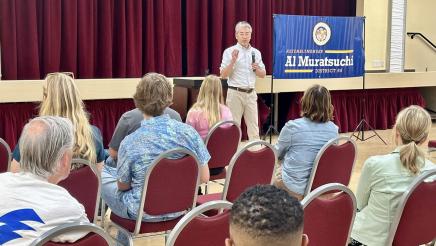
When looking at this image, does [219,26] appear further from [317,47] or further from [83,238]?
[83,238]

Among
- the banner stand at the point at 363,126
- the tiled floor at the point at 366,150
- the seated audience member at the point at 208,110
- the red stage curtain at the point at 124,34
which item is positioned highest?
the red stage curtain at the point at 124,34

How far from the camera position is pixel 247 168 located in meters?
2.99

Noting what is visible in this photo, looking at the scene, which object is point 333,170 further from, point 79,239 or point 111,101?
point 111,101

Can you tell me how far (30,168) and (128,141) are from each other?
0.93 m

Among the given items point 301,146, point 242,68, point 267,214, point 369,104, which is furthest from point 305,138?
point 369,104

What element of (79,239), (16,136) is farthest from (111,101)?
(79,239)

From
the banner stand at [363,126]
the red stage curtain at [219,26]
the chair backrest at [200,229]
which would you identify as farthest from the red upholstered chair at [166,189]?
the banner stand at [363,126]

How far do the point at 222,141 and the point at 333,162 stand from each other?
90 centimetres

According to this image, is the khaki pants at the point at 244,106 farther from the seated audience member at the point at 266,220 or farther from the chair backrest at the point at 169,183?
the seated audience member at the point at 266,220

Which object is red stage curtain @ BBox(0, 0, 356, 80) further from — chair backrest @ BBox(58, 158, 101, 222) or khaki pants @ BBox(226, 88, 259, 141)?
chair backrest @ BBox(58, 158, 101, 222)

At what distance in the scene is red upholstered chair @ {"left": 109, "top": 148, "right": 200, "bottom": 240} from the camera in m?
2.62

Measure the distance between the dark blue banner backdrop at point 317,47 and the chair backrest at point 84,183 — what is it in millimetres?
4629

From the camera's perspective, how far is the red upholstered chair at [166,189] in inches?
103

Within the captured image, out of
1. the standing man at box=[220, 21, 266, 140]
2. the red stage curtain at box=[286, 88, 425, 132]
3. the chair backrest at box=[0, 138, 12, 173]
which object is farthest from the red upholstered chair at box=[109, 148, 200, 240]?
the red stage curtain at box=[286, 88, 425, 132]
